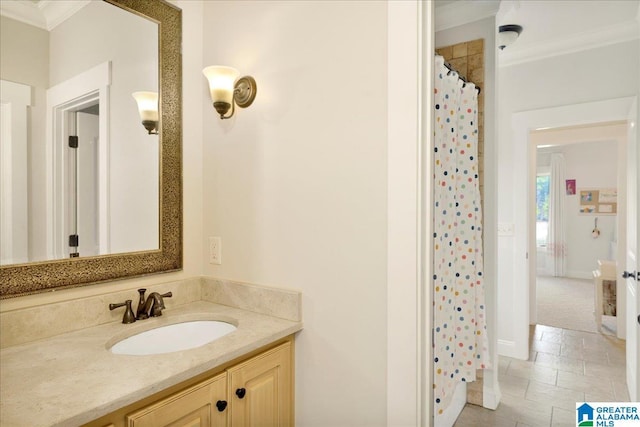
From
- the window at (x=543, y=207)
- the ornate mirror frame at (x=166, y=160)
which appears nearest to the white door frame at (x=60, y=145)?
the ornate mirror frame at (x=166, y=160)

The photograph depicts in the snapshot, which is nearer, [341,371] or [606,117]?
[341,371]

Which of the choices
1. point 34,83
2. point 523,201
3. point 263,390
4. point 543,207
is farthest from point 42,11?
point 543,207

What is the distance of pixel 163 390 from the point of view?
962 millimetres

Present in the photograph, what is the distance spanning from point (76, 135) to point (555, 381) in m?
3.37

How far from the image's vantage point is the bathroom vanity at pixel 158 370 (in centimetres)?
84

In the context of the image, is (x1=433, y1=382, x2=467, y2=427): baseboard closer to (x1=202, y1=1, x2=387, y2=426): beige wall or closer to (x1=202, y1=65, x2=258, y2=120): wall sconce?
(x1=202, y1=1, x2=387, y2=426): beige wall

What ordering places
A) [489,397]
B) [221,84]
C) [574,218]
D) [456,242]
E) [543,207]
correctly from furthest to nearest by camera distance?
[543,207] → [574,218] → [489,397] → [456,242] → [221,84]

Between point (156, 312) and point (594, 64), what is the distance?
367 cm

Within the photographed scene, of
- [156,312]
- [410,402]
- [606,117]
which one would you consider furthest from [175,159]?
[606,117]

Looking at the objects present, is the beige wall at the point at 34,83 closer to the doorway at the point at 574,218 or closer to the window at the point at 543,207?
the doorway at the point at 574,218

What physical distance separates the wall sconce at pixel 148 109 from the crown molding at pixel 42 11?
1.09 feet

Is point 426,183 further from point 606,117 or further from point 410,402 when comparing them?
point 606,117
